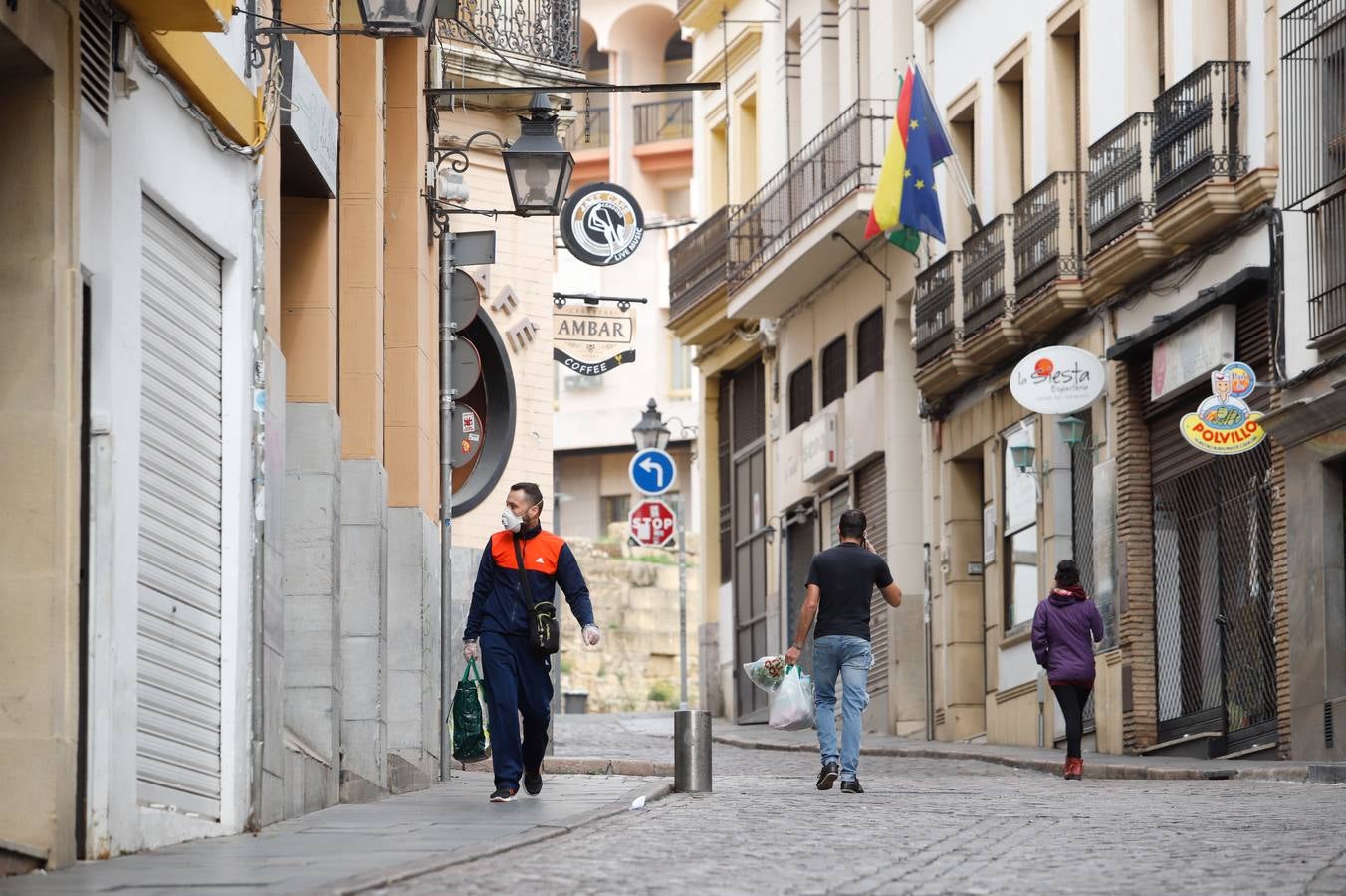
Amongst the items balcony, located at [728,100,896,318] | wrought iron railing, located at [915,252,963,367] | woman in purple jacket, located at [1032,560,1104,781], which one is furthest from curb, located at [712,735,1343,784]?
balcony, located at [728,100,896,318]

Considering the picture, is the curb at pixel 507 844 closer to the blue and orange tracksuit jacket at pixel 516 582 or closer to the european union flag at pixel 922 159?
the blue and orange tracksuit jacket at pixel 516 582

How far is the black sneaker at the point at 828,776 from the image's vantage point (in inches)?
651

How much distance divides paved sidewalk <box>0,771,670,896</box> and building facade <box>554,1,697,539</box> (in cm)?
5529

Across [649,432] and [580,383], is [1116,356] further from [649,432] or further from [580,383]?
[580,383]

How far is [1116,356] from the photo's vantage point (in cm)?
2627

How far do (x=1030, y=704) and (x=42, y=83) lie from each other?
64.8ft

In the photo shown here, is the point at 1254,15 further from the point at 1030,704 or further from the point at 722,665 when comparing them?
the point at 722,665

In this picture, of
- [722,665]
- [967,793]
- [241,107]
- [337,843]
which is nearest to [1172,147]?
[967,793]

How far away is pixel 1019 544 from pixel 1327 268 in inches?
353

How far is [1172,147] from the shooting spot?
24.5 metres

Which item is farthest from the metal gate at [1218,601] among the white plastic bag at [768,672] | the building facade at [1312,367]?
the white plastic bag at [768,672]

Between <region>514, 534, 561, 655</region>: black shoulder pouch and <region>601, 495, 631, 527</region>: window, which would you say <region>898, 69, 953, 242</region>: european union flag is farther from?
<region>601, 495, 631, 527</region>: window

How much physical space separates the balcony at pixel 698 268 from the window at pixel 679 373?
27.3 meters

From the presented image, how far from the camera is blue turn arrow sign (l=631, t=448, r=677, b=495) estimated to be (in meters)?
34.4
